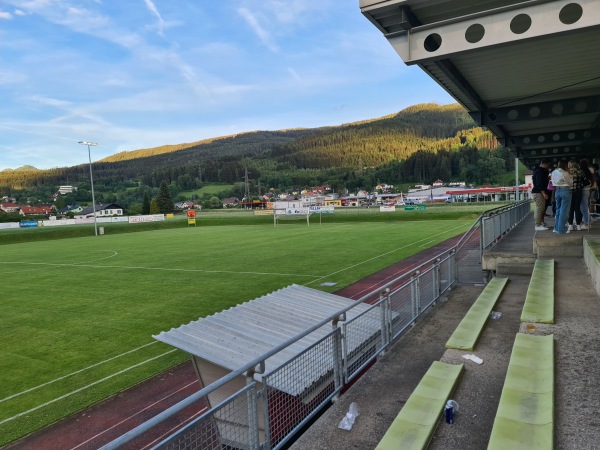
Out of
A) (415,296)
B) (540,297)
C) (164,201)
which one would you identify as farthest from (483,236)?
(164,201)

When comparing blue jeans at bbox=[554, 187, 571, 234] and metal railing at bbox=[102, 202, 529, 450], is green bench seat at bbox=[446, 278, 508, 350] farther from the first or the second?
blue jeans at bbox=[554, 187, 571, 234]

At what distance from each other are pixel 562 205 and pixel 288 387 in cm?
788

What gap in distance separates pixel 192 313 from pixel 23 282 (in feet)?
38.3

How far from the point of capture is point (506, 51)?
609 centimetres

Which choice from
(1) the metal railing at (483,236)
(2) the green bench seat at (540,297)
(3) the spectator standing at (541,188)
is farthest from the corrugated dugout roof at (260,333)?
(3) the spectator standing at (541,188)

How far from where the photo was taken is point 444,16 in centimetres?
449

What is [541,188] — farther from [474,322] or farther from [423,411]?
[423,411]

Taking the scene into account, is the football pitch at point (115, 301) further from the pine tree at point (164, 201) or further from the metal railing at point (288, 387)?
the pine tree at point (164, 201)

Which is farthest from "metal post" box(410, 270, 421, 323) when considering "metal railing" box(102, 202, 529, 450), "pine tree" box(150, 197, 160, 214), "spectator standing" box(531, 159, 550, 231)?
"pine tree" box(150, 197, 160, 214)

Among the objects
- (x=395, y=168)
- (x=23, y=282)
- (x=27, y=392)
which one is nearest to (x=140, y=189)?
(x=395, y=168)

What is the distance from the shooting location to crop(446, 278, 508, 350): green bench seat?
17.3 ft

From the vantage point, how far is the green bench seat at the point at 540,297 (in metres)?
5.52

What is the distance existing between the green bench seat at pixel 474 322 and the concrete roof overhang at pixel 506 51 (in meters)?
3.39

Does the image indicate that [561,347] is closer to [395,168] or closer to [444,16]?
[444,16]
